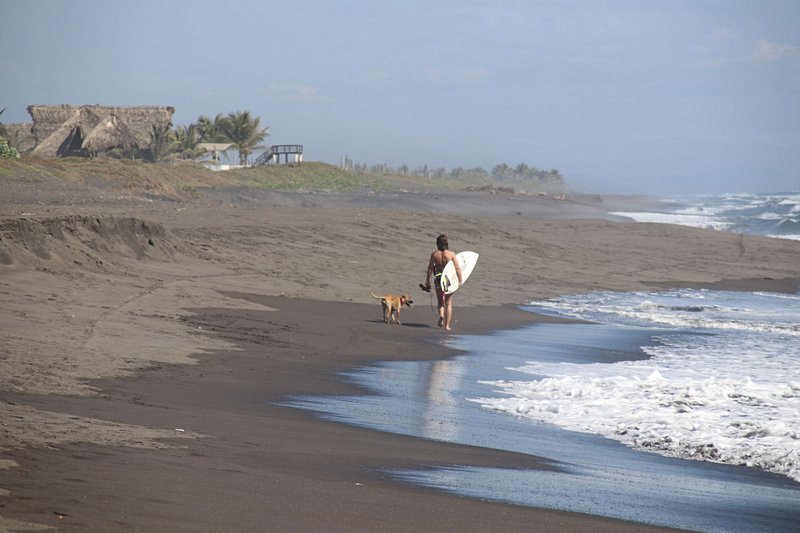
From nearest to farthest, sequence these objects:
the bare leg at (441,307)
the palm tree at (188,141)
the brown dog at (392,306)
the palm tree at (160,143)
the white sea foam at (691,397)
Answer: the white sea foam at (691,397)
the brown dog at (392,306)
the bare leg at (441,307)
the palm tree at (160,143)
the palm tree at (188,141)

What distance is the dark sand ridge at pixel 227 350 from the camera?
195 inches

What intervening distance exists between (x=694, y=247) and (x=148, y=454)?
1142 inches

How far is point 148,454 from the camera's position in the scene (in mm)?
5633

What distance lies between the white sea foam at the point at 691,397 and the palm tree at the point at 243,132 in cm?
5480

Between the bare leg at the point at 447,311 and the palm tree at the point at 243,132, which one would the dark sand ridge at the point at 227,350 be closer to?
the bare leg at the point at 447,311

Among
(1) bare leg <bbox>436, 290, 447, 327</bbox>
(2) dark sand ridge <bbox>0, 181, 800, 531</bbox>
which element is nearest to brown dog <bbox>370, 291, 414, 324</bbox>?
(2) dark sand ridge <bbox>0, 181, 800, 531</bbox>

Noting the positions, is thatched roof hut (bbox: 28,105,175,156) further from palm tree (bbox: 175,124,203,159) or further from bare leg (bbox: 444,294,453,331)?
bare leg (bbox: 444,294,453,331)

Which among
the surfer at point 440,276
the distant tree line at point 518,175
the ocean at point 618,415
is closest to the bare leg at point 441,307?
the surfer at point 440,276

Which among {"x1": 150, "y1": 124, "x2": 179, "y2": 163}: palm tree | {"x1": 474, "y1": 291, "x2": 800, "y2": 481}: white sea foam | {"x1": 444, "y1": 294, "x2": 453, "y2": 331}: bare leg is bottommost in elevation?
{"x1": 474, "y1": 291, "x2": 800, "y2": 481}: white sea foam

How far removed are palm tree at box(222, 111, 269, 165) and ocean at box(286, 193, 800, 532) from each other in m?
54.5

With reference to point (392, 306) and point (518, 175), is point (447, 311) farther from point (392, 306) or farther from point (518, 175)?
point (518, 175)

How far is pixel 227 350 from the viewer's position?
11.0 metres

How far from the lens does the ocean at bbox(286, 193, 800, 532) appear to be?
6098 millimetres

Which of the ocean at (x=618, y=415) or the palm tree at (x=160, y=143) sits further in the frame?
the palm tree at (x=160, y=143)
